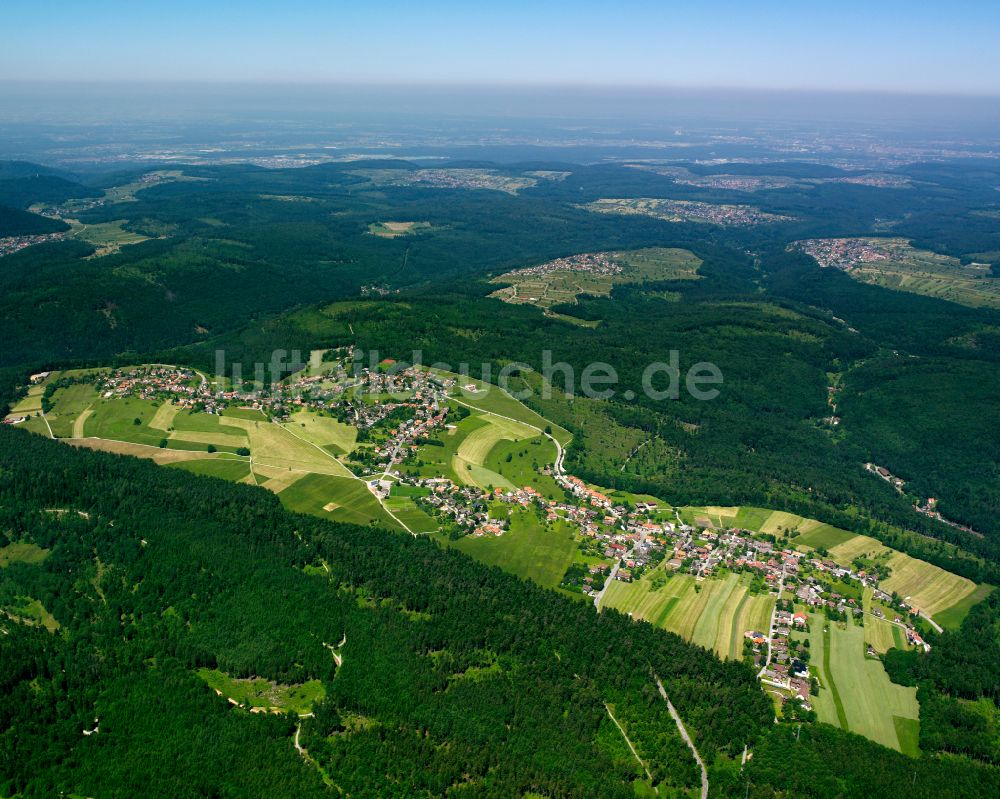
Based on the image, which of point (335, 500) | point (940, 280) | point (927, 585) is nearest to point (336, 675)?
point (335, 500)

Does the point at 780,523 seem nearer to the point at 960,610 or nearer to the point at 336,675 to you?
the point at 960,610

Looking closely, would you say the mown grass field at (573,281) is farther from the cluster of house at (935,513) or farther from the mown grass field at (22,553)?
the mown grass field at (22,553)

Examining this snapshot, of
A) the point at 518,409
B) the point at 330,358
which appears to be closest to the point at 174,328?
the point at 330,358

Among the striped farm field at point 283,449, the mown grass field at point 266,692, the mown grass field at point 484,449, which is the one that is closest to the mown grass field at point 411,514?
the mown grass field at point 484,449

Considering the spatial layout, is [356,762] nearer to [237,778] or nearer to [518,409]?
[237,778]

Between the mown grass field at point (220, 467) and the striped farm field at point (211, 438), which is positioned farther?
the striped farm field at point (211, 438)

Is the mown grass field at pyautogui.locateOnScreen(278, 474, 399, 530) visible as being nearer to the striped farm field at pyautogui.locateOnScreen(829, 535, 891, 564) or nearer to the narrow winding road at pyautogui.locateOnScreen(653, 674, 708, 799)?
the narrow winding road at pyautogui.locateOnScreen(653, 674, 708, 799)

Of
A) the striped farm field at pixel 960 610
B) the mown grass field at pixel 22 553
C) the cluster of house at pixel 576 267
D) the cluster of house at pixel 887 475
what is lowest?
the cluster of house at pixel 887 475
